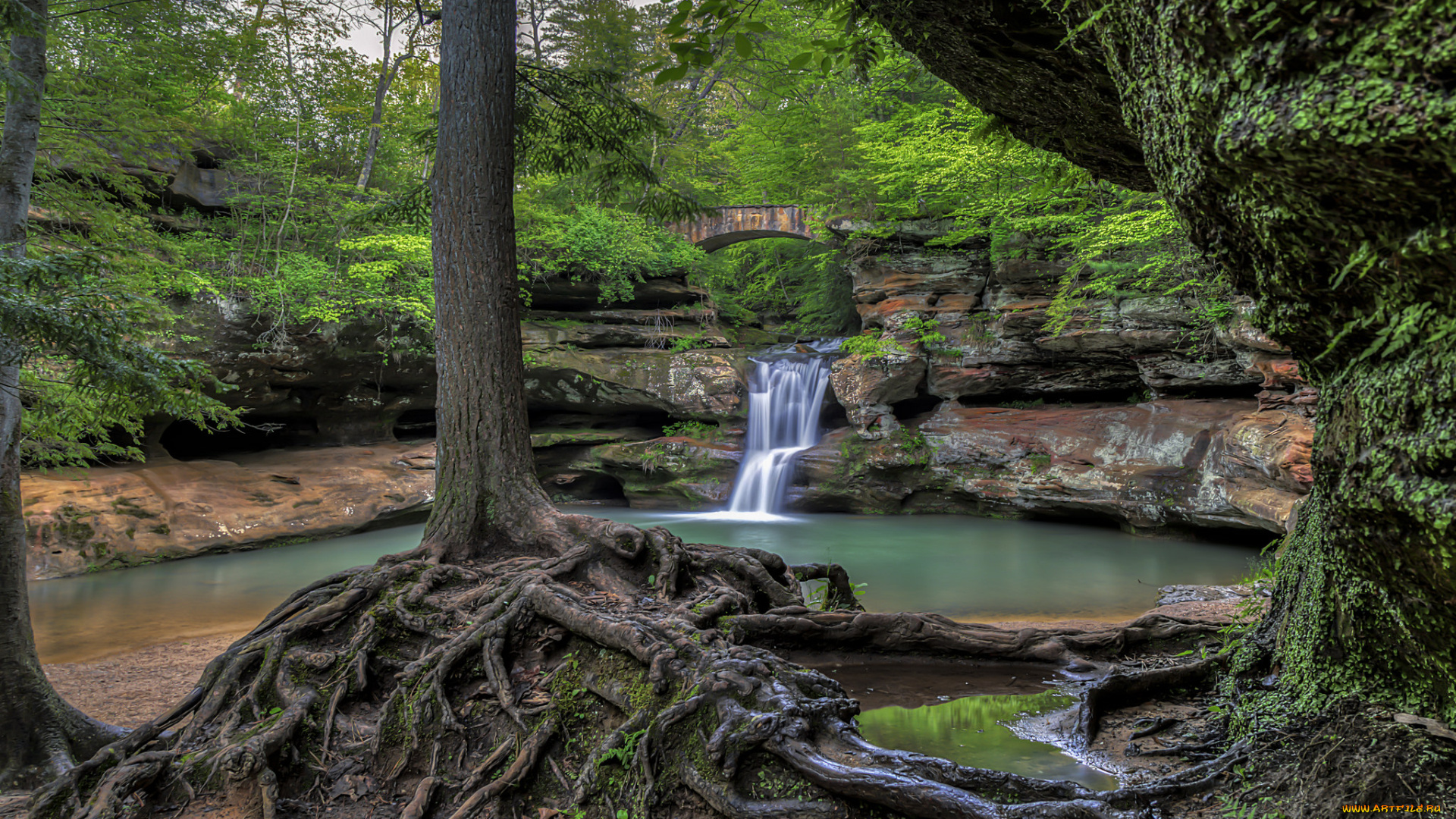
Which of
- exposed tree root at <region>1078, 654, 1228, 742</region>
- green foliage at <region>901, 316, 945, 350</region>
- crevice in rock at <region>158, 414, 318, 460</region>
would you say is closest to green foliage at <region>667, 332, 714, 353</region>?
green foliage at <region>901, 316, 945, 350</region>

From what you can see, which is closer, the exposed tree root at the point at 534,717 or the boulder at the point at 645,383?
the exposed tree root at the point at 534,717

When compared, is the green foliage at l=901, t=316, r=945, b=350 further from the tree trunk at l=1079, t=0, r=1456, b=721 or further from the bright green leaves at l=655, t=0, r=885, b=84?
the tree trunk at l=1079, t=0, r=1456, b=721

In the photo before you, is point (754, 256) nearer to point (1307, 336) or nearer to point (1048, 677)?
point (1048, 677)

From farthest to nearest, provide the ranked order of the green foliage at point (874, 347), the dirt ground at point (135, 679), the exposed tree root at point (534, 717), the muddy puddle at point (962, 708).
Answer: the green foliage at point (874, 347), the dirt ground at point (135, 679), the muddy puddle at point (962, 708), the exposed tree root at point (534, 717)

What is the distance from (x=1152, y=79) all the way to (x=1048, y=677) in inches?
164

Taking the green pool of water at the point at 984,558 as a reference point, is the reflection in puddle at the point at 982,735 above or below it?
above

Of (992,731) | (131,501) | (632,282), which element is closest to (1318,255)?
(992,731)

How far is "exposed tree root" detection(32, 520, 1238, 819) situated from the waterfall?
12110 mm

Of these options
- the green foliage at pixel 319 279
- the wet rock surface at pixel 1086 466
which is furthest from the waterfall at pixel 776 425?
the green foliage at pixel 319 279

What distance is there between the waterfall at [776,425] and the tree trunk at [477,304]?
38.8 ft

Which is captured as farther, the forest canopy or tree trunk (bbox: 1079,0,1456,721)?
the forest canopy

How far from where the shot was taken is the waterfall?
17094 mm

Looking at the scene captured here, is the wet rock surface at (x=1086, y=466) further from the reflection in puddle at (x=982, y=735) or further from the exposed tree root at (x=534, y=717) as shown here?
the exposed tree root at (x=534, y=717)

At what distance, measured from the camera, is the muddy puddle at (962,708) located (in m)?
3.58
